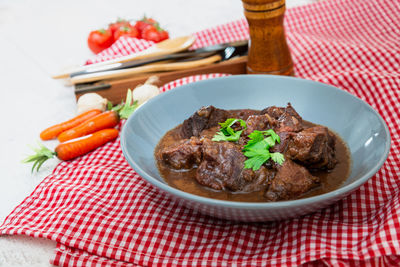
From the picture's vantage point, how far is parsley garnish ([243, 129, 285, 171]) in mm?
2844

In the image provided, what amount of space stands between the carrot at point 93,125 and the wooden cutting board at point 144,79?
1.60 feet

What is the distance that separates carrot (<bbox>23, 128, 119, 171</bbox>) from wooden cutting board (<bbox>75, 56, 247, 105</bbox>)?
0.84 m

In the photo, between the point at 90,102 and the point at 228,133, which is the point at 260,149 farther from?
the point at 90,102

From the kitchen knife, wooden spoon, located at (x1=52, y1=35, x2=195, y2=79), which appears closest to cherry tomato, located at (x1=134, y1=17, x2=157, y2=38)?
wooden spoon, located at (x1=52, y1=35, x2=195, y2=79)

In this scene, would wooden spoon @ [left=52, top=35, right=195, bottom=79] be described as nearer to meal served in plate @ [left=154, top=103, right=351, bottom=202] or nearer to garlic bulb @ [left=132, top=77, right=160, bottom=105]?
garlic bulb @ [left=132, top=77, right=160, bottom=105]

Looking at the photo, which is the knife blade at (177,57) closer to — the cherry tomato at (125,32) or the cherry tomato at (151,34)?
the cherry tomato at (151,34)

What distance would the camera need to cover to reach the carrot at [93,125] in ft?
14.2

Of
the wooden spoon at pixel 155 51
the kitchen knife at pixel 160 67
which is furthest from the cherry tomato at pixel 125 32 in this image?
the kitchen knife at pixel 160 67

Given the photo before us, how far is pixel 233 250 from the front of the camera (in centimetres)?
277

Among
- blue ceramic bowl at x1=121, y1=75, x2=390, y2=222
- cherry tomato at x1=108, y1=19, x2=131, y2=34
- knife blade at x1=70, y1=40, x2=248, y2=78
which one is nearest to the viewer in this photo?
blue ceramic bowl at x1=121, y1=75, x2=390, y2=222

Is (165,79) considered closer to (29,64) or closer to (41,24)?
(29,64)

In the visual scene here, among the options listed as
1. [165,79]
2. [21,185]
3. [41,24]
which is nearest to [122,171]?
[21,185]

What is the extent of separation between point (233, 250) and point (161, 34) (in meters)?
4.32

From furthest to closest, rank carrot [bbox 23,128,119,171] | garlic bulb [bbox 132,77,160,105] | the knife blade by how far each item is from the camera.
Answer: the knife blade → garlic bulb [bbox 132,77,160,105] → carrot [bbox 23,128,119,171]
